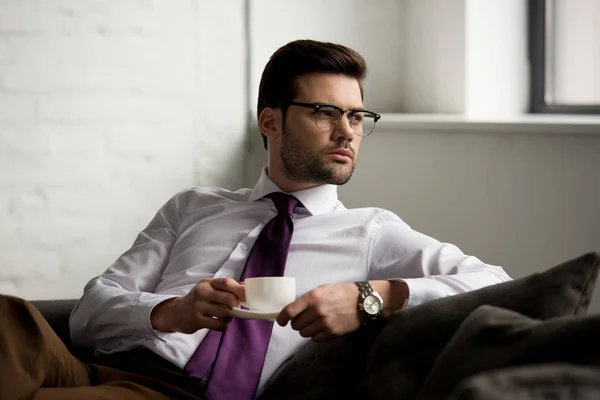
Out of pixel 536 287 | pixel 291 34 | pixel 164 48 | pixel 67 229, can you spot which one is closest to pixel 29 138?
pixel 67 229

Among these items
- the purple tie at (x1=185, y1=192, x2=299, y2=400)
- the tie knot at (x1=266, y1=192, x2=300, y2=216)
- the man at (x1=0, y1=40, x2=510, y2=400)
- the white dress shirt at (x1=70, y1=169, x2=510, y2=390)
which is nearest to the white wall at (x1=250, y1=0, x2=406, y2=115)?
the man at (x1=0, y1=40, x2=510, y2=400)

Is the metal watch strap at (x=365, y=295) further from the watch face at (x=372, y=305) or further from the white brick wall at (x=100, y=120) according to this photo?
the white brick wall at (x=100, y=120)

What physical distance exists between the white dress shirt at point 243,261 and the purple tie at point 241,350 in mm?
24

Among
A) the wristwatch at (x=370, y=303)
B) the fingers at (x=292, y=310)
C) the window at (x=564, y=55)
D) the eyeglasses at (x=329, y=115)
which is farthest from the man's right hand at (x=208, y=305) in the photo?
the window at (x=564, y=55)

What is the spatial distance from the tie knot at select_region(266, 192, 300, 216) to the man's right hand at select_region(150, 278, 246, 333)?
39cm

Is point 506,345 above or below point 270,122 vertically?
below

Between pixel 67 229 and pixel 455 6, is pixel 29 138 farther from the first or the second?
pixel 455 6

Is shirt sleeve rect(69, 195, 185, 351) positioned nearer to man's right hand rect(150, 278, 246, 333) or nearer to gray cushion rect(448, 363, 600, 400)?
man's right hand rect(150, 278, 246, 333)

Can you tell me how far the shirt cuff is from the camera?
6.80ft

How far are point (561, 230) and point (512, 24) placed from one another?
3.02ft

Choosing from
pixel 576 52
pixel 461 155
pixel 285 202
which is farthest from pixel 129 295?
pixel 576 52

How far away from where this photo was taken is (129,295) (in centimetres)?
218

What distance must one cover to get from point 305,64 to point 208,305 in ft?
2.33

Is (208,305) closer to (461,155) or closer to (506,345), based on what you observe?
(506,345)
